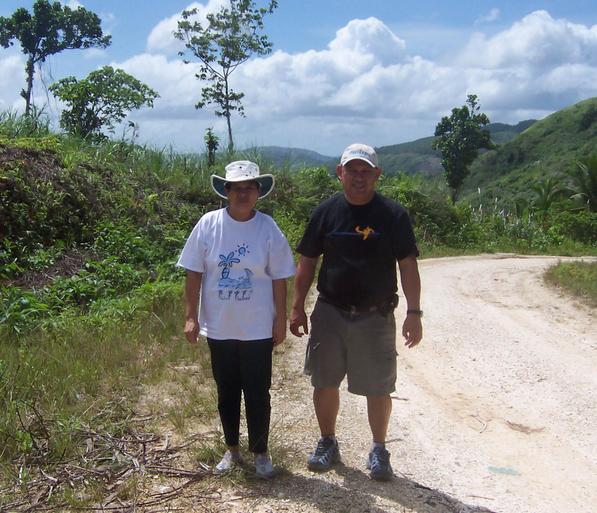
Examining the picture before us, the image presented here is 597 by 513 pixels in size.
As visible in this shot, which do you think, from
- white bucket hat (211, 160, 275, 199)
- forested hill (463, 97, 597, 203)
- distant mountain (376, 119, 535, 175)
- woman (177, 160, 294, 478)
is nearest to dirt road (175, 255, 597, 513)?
woman (177, 160, 294, 478)

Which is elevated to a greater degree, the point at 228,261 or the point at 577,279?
the point at 228,261

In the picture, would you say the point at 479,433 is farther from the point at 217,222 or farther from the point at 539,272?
the point at 539,272

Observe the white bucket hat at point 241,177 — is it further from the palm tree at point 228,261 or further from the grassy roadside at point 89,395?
the grassy roadside at point 89,395

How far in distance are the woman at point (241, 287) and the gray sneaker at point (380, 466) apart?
59 cm

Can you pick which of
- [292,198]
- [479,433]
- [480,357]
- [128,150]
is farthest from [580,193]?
[479,433]

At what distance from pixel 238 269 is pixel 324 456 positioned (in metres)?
1.23

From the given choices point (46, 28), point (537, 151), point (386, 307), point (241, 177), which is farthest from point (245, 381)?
point (537, 151)

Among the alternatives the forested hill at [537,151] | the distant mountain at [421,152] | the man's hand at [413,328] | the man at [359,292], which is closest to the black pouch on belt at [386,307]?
the man at [359,292]

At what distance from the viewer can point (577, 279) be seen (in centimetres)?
1096

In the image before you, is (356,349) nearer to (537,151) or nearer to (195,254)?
(195,254)

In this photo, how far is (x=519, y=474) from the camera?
4051 mm

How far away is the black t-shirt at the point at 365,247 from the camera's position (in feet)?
11.8

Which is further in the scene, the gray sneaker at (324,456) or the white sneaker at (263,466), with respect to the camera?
the gray sneaker at (324,456)

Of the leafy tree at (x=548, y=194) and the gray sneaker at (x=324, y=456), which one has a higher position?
the leafy tree at (x=548, y=194)
